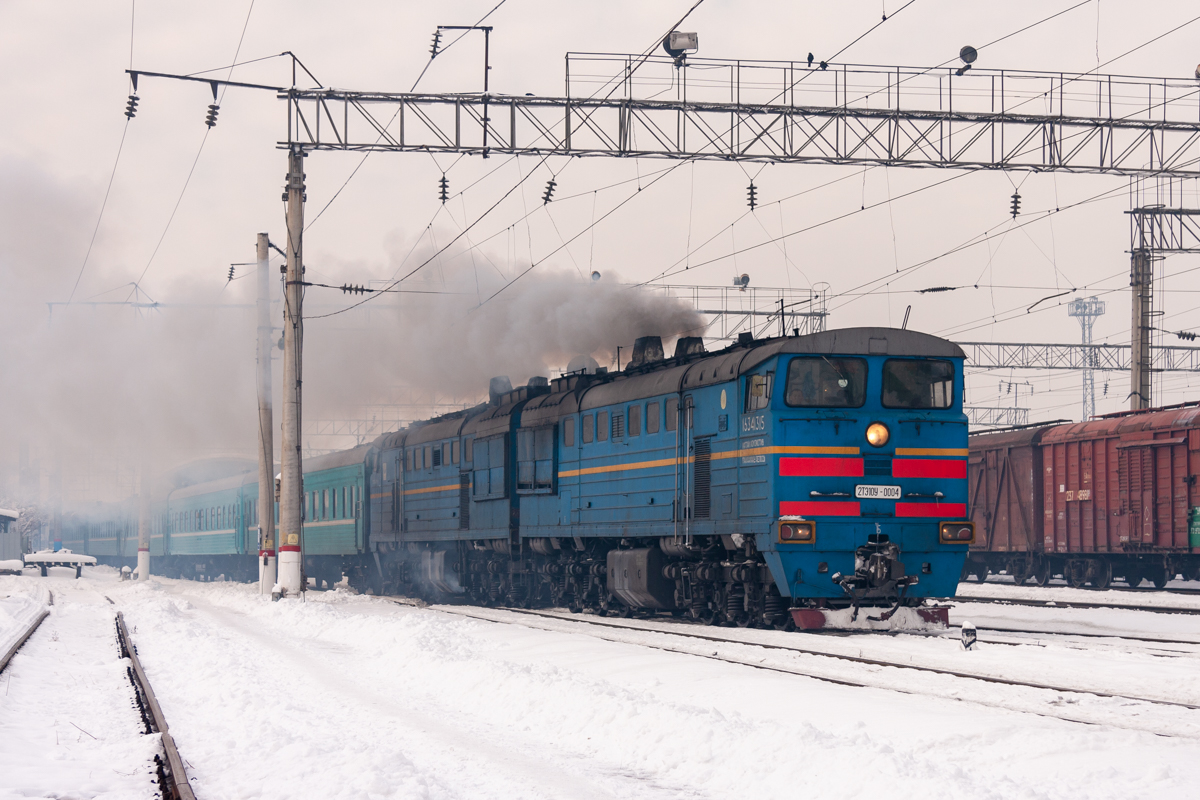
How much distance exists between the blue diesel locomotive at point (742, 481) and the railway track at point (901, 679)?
3.94 feet

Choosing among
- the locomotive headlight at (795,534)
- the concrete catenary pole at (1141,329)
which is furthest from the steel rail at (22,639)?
the concrete catenary pole at (1141,329)

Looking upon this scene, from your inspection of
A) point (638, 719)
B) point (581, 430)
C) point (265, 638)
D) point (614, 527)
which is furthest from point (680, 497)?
point (638, 719)

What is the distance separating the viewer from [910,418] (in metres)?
18.0

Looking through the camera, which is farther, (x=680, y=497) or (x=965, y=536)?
(x=680, y=497)

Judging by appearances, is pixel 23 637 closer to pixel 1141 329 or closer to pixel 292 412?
pixel 292 412

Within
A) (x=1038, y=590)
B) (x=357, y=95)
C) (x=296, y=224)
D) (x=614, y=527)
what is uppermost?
(x=357, y=95)

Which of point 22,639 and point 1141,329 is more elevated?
point 1141,329

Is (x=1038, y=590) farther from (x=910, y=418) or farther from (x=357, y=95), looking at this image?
(x=357, y=95)

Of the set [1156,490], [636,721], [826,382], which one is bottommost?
[636,721]

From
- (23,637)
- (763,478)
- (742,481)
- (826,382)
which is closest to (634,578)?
(742,481)

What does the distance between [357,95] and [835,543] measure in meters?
15.5

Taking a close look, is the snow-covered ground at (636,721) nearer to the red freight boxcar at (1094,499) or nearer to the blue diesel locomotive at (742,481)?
the blue diesel locomotive at (742,481)

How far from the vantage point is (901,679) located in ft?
42.7

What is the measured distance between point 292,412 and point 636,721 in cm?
2052
